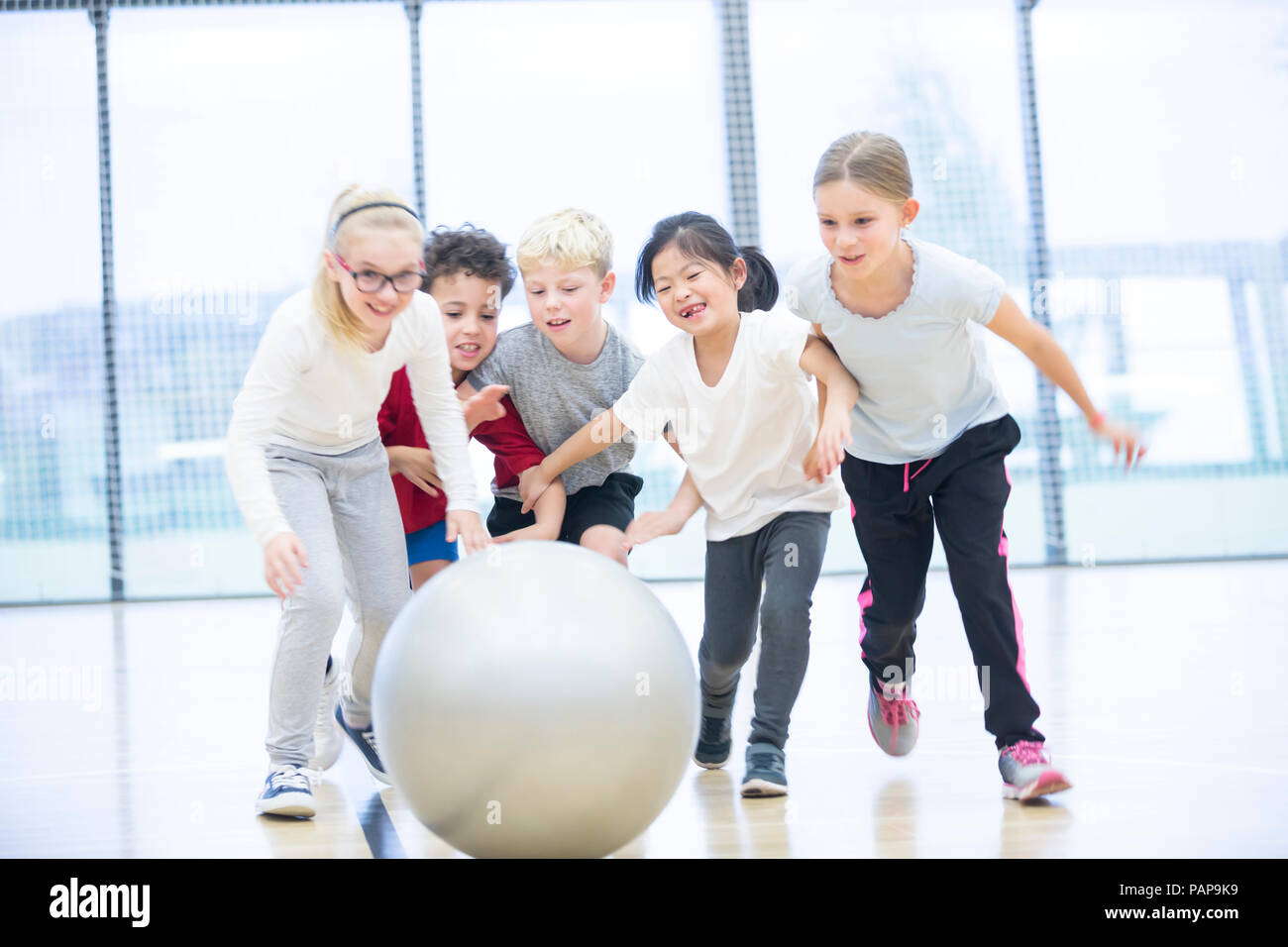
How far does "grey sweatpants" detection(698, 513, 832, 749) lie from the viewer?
2.24 metres

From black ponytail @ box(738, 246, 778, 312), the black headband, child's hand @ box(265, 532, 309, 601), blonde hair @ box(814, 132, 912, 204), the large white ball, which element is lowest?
the large white ball

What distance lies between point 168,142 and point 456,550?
5.26 m

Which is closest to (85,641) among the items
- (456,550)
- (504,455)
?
(456,550)

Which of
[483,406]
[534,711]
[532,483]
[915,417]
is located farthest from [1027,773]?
[483,406]

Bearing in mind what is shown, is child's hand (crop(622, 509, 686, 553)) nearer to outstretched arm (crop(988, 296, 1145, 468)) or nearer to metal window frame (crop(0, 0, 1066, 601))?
outstretched arm (crop(988, 296, 1145, 468))

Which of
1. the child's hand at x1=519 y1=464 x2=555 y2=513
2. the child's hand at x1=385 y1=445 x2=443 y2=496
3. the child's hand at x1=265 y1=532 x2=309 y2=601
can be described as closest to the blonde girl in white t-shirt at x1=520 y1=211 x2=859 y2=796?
the child's hand at x1=519 y1=464 x2=555 y2=513

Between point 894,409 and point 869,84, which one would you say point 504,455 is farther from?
point 869,84

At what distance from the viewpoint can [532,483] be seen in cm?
255

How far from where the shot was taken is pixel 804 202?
279 inches

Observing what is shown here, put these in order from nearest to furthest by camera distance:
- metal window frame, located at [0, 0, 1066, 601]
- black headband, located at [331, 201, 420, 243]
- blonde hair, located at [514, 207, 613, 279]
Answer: black headband, located at [331, 201, 420, 243] → blonde hair, located at [514, 207, 613, 279] → metal window frame, located at [0, 0, 1066, 601]

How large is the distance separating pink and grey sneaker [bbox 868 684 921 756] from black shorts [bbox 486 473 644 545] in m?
0.66

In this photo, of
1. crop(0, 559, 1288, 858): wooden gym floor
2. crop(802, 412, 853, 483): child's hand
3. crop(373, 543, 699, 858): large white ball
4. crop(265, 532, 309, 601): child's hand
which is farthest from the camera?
crop(802, 412, 853, 483): child's hand

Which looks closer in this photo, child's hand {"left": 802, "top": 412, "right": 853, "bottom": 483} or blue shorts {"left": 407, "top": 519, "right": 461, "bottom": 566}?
child's hand {"left": 802, "top": 412, "right": 853, "bottom": 483}

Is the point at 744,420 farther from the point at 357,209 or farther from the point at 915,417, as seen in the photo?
the point at 357,209
